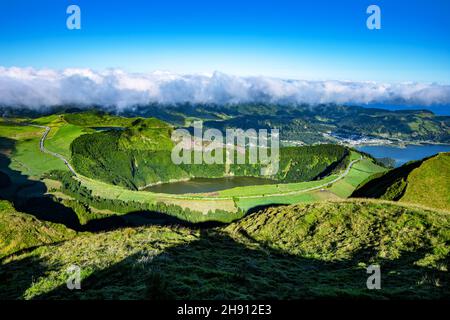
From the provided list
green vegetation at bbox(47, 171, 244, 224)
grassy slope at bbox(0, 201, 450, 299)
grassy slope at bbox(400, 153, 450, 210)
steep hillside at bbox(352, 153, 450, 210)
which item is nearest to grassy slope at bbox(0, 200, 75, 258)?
grassy slope at bbox(0, 201, 450, 299)

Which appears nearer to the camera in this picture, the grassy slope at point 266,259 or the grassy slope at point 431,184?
the grassy slope at point 266,259

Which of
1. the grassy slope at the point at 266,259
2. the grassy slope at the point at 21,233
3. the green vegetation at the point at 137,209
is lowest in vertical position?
the green vegetation at the point at 137,209

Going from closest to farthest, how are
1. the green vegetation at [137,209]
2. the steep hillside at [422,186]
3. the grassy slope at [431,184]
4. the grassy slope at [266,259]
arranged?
1. the grassy slope at [266,259]
2. the grassy slope at [431,184]
3. the steep hillside at [422,186]
4. the green vegetation at [137,209]

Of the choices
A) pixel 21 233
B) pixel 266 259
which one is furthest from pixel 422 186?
pixel 21 233

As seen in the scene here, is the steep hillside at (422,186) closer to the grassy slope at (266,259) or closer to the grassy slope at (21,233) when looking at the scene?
the grassy slope at (266,259)

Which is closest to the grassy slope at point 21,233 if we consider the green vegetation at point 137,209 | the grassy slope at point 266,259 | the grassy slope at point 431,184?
the grassy slope at point 266,259
